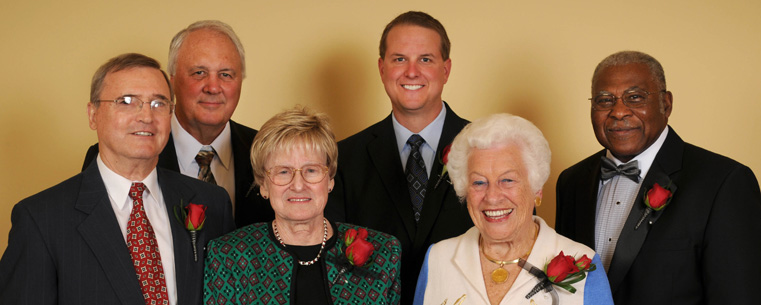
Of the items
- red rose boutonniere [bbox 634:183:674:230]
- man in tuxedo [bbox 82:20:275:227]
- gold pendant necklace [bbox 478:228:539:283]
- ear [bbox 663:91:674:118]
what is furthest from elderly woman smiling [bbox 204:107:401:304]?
ear [bbox 663:91:674:118]

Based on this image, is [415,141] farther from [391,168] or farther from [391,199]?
[391,199]

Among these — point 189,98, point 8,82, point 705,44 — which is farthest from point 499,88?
point 8,82

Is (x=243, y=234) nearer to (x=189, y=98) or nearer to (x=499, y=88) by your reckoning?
(x=189, y=98)

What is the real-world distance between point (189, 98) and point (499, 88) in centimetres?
226

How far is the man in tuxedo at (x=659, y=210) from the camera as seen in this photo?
3.27m

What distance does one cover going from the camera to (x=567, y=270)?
2.82 metres

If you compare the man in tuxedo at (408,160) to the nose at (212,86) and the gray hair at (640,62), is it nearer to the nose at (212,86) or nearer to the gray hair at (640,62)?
the nose at (212,86)

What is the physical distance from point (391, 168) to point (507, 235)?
94 centimetres

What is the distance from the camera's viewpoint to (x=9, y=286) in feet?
9.26

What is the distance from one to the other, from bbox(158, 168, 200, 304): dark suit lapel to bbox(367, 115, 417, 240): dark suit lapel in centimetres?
96

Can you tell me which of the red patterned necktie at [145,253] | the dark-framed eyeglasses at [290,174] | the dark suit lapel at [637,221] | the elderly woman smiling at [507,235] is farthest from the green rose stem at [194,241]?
the dark suit lapel at [637,221]

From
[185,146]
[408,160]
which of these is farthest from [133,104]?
[408,160]

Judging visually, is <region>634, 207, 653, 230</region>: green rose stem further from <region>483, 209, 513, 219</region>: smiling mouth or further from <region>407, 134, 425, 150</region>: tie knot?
<region>407, 134, 425, 150</region>: tie knot

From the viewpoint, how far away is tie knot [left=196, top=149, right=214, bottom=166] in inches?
159
